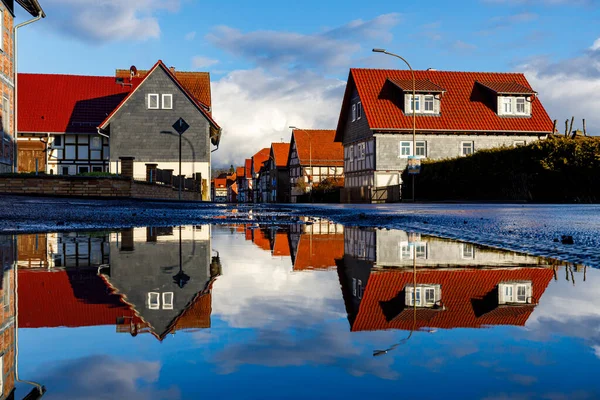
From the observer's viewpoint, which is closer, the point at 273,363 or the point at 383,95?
the point at 273,363

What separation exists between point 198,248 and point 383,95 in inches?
1613

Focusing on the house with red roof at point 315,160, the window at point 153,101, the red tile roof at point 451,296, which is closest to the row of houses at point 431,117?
the window at point 153,101

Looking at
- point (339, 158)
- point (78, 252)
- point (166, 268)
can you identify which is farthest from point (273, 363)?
point (339, 158)

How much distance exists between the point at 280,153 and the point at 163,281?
79520 mm

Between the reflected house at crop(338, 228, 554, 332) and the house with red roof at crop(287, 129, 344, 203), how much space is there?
6000 centimetres

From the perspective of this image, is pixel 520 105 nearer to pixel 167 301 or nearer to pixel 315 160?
pixel 315 160

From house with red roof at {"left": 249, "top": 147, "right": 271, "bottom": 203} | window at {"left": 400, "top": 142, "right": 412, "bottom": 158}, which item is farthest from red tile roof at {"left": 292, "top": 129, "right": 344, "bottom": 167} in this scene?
house with red roof at {"left": 249, "top": 147, "right": 271, "bottom": 203}

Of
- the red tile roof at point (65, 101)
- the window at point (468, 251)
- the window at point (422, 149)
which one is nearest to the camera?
the window at point (468, 251)

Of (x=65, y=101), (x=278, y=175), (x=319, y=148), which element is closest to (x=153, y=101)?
(x=65, y=101)

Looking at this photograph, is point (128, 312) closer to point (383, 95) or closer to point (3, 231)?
point (3, 231)

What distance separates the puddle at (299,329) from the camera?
1418mm

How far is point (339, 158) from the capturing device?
220 ft

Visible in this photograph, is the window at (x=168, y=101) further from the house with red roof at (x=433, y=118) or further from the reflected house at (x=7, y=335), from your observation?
the reflected house at (x=7, y=335)

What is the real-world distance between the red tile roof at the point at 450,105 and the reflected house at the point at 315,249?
120 feet
